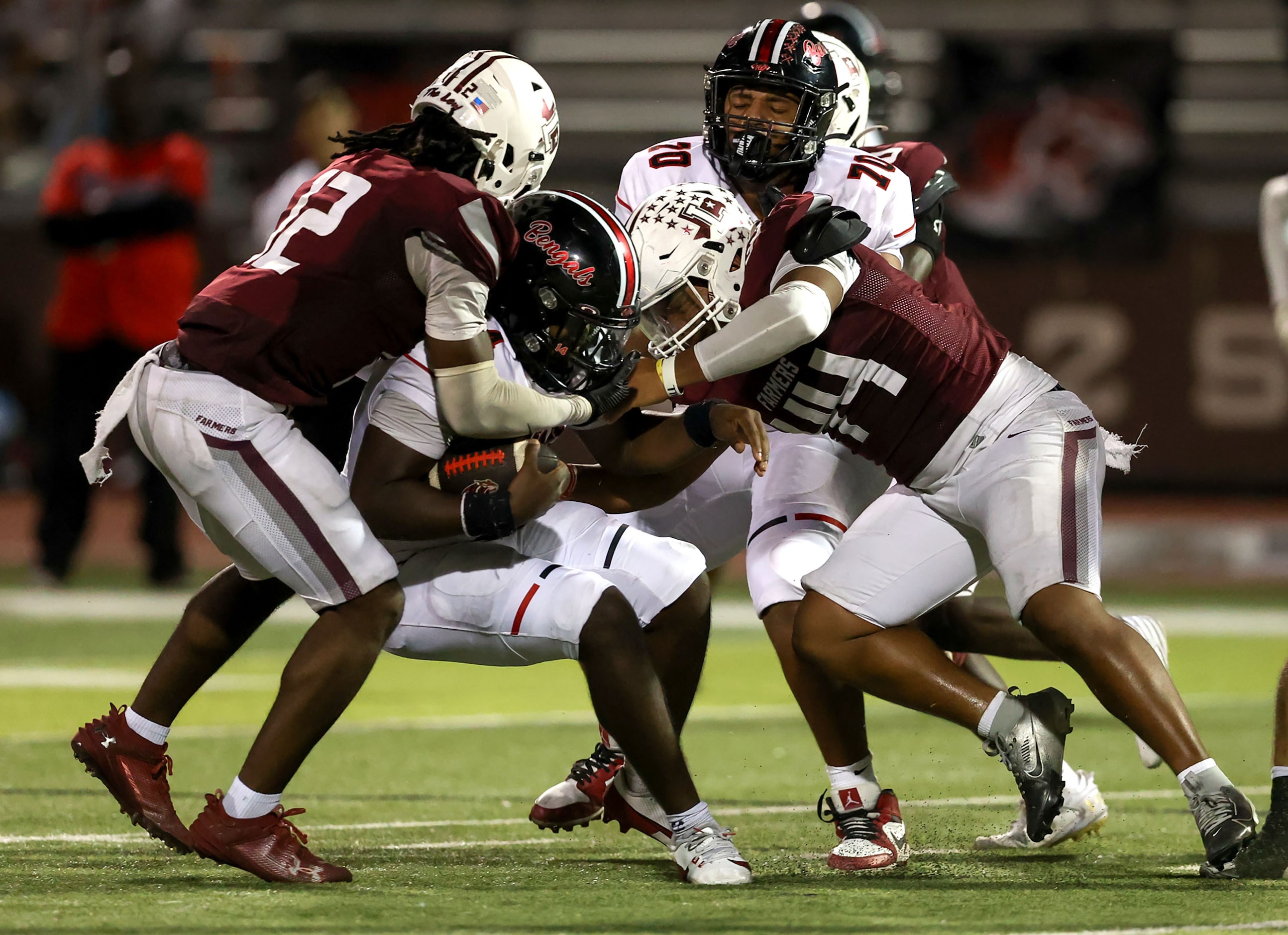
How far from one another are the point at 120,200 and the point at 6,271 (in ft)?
13.6

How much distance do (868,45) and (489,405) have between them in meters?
2.77

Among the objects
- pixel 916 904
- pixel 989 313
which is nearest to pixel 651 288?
pixel 916 904

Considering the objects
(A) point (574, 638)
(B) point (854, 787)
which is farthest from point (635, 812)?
(A) point (574, 638)

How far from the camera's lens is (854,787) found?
4332 millimetres

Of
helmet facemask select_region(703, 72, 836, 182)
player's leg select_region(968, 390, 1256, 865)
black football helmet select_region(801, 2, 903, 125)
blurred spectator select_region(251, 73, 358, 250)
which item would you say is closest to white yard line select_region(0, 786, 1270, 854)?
player's leg select_region(968, 390, 1256, 865)

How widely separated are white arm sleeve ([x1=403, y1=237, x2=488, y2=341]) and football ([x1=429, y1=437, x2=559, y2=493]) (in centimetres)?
33

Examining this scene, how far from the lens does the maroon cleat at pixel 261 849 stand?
3877mm

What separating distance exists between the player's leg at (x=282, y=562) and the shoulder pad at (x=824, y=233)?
1100mm

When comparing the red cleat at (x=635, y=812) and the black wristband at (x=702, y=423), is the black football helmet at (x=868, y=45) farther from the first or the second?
the red cleat at (x=635, y=812)

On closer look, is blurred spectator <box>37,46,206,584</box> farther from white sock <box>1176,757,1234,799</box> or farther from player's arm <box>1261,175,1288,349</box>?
white sock <box>1176,757,1234,799</box>

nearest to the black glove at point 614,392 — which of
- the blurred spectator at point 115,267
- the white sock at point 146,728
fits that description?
the white sock at point 146,728

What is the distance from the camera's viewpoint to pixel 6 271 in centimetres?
1348

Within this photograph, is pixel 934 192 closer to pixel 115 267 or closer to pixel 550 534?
pixel 550 534

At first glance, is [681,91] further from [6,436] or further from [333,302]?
[333,302]
